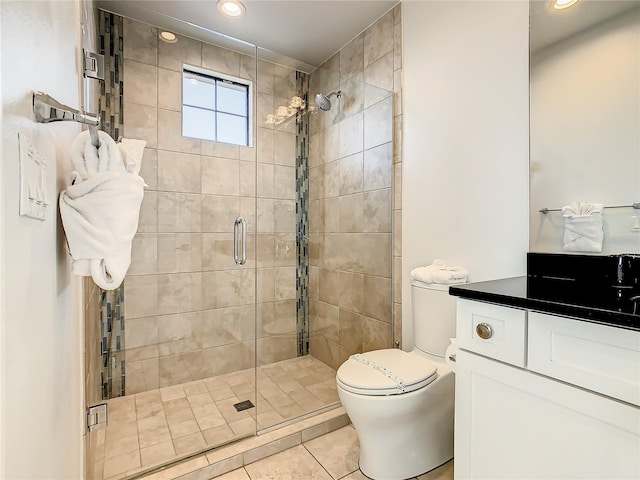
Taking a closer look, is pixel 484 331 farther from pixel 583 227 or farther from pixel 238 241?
pixel 238 241

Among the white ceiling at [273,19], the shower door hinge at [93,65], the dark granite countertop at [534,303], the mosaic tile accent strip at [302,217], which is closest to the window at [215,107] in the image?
the white ceiling at [273,19]

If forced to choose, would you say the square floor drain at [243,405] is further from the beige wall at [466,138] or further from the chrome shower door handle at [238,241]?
the beige wall at [466,138]

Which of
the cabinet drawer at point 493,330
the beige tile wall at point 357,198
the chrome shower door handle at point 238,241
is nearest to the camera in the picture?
the cabinet drawer at point 493,330

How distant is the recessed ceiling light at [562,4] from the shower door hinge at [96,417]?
251 centimetres

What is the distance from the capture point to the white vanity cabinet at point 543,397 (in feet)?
2.45

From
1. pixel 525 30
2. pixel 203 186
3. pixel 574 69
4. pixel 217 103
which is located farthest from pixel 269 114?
pixel 574 69

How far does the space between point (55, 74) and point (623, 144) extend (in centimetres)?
176

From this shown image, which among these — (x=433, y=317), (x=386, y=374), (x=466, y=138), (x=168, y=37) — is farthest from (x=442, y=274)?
(x=168, y=37)

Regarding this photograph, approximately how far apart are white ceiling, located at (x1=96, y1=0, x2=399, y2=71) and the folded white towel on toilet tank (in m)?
1.69

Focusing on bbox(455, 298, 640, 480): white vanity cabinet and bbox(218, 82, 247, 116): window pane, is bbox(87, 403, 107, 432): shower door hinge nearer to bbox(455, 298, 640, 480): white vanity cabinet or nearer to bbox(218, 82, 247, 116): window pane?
bbox(455, 298, 640, 480): white vanity cabinet

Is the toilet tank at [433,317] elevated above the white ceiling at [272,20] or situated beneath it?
situated beneath

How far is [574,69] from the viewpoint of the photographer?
133 cm

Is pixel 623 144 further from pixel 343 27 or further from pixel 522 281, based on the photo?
pixel 343 27

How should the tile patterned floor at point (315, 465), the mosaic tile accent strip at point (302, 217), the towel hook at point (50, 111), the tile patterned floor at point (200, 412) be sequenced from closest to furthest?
the towel hook at point (50, 111)
the tile patterned floor at point (315, 465)
the tile patterned floor at point (200, 412)
the mosaic tile accent strip at point (302, 217)
